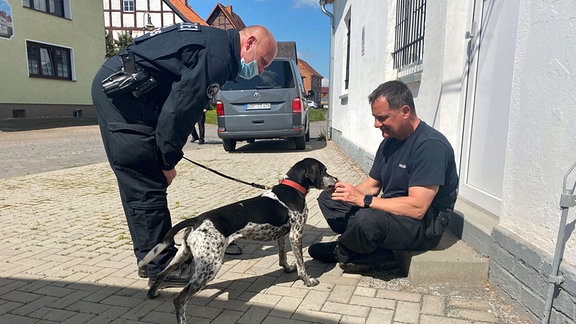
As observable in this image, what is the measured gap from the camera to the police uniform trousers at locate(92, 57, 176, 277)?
2.77 meters

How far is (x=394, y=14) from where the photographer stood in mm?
6305

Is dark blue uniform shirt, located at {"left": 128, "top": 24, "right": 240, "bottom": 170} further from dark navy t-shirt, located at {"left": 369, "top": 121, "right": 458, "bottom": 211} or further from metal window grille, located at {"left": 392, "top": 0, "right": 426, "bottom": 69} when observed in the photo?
metal window grille, located at {"left": 392, "top": 0, "right": 426, "bottom": 69}

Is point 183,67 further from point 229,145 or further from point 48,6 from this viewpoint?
point 48,6

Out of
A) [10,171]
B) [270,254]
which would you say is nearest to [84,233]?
[270,254]

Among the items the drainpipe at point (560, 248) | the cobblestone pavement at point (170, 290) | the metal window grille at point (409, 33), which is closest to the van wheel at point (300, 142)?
the metal window grille at point (409, 33)

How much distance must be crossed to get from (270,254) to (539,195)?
7.65ft

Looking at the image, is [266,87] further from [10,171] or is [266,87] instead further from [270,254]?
[270,254]

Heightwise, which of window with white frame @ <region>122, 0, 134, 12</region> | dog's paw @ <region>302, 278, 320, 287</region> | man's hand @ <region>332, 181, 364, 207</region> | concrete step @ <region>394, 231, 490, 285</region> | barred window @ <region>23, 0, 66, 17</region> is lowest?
dog's paw @ <region>302, 278, 320, 287</region>

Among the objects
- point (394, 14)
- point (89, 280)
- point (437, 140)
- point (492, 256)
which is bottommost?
point (89, 280)

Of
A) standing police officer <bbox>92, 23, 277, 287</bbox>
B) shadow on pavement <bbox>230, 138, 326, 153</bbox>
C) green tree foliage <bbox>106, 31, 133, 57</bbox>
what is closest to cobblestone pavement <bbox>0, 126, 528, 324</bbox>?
standing police officer <bbox>92, 23, 277, 287</bbox>

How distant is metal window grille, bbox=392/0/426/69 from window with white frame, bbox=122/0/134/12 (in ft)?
132

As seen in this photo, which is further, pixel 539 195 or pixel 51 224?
pixel 51 224

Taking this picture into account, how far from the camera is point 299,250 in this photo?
10.4 feet

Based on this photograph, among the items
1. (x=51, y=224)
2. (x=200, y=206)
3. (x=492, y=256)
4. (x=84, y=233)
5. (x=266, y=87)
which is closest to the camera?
(x=492, y=256)
